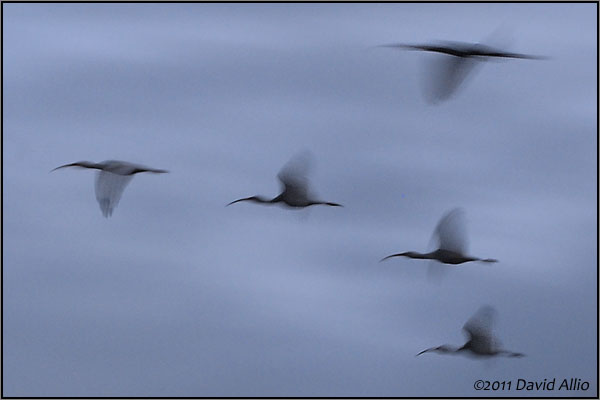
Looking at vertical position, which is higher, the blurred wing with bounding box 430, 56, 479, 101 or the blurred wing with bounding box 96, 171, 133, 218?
the blurred wing with bounding box 430, 56, 479, 101

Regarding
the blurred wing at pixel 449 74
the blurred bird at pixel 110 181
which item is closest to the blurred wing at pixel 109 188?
the blurred bird at pixel 110 181

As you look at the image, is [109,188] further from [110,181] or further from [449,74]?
[449,74]

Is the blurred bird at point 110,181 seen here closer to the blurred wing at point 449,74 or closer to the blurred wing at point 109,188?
the blurred wing at point 109,188

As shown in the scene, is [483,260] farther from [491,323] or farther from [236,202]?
[236,202]

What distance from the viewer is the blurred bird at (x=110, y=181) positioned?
21391 mm

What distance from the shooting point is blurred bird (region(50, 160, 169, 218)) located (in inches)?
842

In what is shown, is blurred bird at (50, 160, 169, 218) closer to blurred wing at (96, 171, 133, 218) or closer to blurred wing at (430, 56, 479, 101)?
blurred wing at (96, 171, 133, 218)

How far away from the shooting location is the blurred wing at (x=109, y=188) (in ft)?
70.5

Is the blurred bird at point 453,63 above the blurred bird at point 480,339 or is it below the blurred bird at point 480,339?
above

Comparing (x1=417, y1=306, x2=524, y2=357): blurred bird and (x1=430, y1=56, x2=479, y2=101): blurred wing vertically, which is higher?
(x1=430, y1=56, x2=479, y2=101): blurred wing

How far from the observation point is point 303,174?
2158cm

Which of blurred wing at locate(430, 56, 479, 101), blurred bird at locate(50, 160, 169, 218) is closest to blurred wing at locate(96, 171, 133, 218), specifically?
blurred bird at locate(50, 160, 169, 218)

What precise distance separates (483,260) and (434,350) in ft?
8.94

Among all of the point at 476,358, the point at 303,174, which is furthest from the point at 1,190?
the point at 476,358
